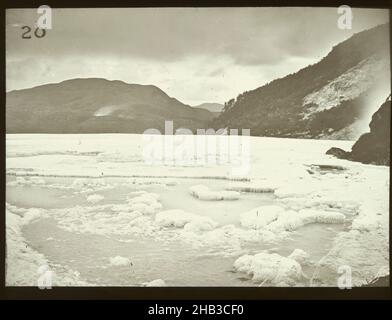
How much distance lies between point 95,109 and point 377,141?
1364mm

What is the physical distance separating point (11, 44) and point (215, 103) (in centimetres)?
100

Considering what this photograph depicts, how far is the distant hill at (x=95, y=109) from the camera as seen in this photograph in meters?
2.01

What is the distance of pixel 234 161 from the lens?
2.01 meters

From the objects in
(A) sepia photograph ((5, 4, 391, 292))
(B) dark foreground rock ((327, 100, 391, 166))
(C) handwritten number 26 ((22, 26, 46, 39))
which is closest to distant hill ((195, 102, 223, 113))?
(A) sepia photograph ((5, 4, 391, 292))

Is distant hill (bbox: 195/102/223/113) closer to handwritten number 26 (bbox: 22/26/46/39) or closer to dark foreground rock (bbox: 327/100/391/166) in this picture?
dark foreground rock (bbox: 327/100/391/166)

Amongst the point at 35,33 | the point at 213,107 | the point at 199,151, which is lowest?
the point at 199,151

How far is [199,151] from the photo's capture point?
2.02m

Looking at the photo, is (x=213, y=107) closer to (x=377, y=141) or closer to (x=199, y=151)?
(x=199, y=151)

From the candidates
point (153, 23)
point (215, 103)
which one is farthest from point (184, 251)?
point (153, 23)

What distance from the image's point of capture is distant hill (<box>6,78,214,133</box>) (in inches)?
79.1

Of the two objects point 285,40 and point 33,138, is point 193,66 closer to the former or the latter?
point 285,40

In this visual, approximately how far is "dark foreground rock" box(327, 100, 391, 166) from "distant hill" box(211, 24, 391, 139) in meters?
0.04

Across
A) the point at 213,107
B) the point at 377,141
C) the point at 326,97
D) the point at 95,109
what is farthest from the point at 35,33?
the point at 377,141

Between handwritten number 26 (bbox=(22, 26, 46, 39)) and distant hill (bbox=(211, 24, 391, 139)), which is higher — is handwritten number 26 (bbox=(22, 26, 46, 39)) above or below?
above
